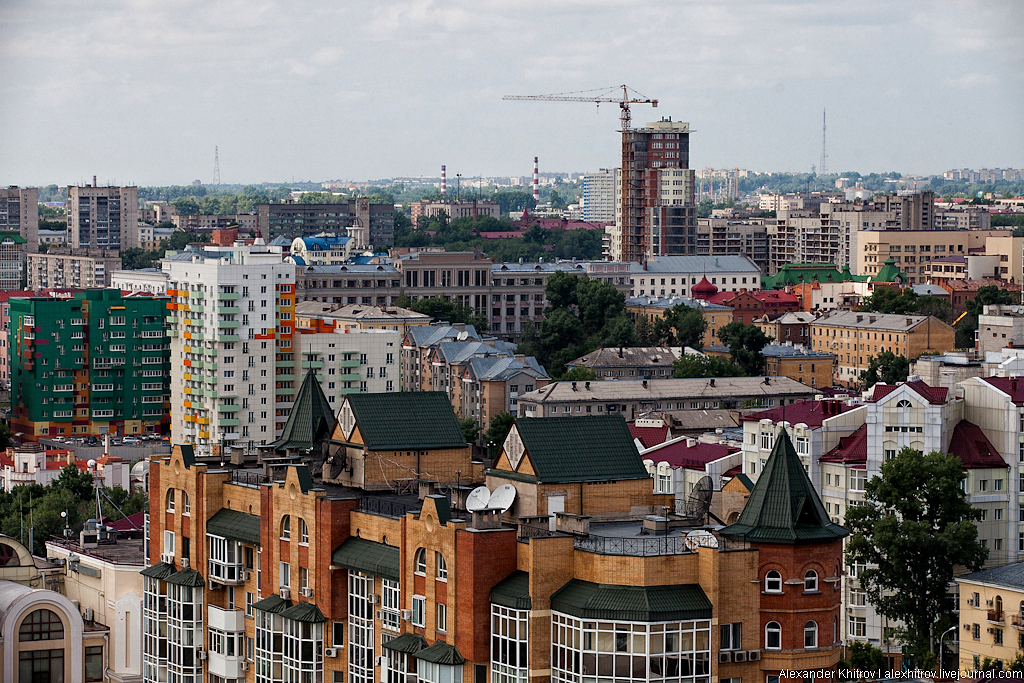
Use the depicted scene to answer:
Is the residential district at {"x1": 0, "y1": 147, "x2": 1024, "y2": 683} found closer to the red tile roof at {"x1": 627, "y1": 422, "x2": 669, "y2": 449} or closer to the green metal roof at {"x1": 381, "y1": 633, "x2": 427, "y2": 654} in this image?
the green metal roof at {"x1": 381, "y1": 633, "x2": 427, "y2": 654}

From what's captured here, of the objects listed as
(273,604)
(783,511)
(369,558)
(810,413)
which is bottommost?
(273,604)

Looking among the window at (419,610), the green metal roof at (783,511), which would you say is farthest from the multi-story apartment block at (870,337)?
the window at (419,610)

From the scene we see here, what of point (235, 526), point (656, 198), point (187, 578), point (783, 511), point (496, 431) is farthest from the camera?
point (656, 198)

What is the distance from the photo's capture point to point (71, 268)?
597 ft

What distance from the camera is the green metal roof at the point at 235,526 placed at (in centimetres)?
3938

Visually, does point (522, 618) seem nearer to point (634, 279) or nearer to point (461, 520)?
point (461, 520)

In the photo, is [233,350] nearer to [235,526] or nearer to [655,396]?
[655,396]

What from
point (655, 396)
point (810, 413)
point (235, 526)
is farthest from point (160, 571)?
point (655, 396)

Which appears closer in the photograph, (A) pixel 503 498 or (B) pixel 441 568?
(B) pixel 441 568

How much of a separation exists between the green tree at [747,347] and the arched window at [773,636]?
88.2m

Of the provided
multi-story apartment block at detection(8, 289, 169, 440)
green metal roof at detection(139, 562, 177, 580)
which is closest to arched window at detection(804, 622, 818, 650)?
green metal roof at detection(139, 562, 177, 580)

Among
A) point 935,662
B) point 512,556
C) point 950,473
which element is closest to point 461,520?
point 512,556

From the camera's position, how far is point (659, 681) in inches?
1217

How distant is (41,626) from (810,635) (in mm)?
21025
